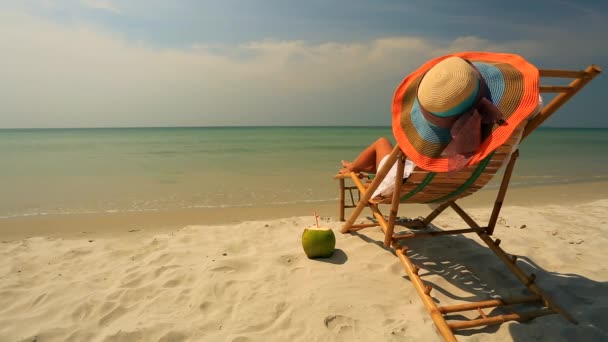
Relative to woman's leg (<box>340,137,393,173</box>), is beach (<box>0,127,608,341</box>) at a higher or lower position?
lower

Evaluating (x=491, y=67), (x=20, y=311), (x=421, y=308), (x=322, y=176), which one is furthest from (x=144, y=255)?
(x=322, y=176)

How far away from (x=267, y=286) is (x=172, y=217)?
10.3ft

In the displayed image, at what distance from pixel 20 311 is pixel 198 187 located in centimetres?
527

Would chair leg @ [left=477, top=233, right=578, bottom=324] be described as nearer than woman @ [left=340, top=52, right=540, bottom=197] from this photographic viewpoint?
No

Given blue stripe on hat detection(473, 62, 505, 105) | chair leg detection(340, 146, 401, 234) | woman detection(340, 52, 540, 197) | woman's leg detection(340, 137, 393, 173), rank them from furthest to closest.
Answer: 1. woman's leg detection(340, 137, 393, 173)
2. chair leg detection(340, 146, 401, 234)
3. blue stripe on hat detection(473, 62, 505, 105)
4. woman detection(340, 52, 540, 197)

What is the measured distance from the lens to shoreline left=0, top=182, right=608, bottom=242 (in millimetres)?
4629

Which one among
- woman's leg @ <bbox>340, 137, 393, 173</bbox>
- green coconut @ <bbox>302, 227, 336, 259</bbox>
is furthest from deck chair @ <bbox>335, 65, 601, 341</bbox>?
woman's leg @ <bbox>340, 137, 393, 173</bbox>

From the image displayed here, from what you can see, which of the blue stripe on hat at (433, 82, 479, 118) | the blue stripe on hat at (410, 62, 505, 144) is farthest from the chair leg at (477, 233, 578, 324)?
the blue stripe on hat at (433, 82, 479, 118)

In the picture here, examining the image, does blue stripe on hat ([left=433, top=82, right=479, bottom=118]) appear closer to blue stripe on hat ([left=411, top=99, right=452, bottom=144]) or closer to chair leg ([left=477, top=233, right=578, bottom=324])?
blue stripe on hat ([left=411, top=99, right=452, bottom=144])

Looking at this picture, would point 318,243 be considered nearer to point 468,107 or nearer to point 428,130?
point 428,130

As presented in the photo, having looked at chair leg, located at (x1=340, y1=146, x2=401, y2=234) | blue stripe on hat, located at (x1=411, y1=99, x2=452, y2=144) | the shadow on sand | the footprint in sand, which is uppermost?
blue stripe on hat, located at (x1=411, y1=99, x2=452, y2=144)

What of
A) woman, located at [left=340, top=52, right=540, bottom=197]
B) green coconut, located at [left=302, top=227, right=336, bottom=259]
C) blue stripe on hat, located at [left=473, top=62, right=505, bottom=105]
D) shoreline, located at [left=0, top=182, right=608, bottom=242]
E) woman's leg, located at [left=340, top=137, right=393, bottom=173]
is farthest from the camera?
shoreline, located at [left=0, top=182, right=608, bottom=242]

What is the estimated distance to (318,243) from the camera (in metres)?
3.16

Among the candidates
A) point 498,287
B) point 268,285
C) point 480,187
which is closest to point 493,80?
point 480,187
